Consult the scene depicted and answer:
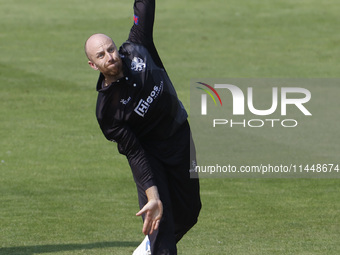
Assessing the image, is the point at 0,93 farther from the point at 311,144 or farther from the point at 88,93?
the point at 311,144

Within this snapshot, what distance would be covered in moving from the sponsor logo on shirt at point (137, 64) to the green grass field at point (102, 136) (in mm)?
3150

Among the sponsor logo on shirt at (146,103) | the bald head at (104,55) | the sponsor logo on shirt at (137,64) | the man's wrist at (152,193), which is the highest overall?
the bald head at (104,55)

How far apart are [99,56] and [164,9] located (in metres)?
27.2

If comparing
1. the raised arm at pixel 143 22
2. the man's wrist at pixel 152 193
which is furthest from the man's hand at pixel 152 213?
the raised arm at pixel 143 22

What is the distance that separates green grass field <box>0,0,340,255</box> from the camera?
10.9 metres

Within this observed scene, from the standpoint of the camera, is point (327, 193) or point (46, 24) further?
point (46, 24)

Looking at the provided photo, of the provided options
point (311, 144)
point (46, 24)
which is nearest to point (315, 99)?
point (311, 144)

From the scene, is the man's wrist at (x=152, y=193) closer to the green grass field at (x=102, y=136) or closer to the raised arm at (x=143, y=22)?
the raised arm at (x=143, y=22)

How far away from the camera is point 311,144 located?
16938 millimetres

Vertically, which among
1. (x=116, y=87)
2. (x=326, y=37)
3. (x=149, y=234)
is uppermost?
(x=116, y=87)

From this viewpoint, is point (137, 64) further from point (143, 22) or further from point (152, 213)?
point (152, 213)

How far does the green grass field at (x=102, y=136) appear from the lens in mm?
10914

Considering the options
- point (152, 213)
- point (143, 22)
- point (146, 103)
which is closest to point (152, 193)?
point (152, 213)

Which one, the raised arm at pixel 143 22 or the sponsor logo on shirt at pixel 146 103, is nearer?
the sponsor logo on shirt at pixel 146 103
